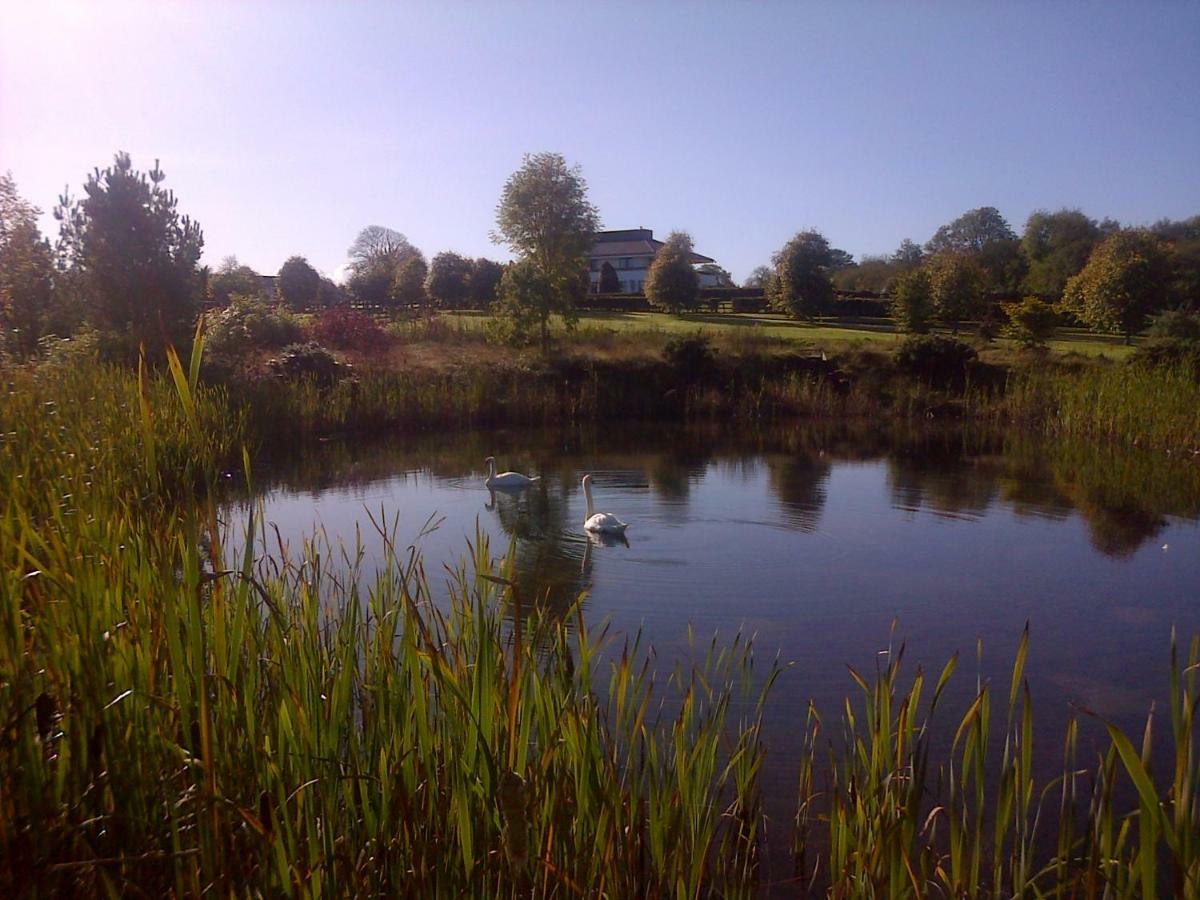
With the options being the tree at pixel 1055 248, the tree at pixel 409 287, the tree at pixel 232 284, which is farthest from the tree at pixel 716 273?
the tree at pixel 232 284

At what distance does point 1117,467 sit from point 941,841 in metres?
11.7

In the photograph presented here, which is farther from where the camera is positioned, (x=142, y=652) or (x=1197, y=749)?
(x=1197, y=749)

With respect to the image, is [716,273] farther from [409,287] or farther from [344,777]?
[344,777]

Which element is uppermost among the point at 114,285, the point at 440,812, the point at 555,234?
the point at 555,234

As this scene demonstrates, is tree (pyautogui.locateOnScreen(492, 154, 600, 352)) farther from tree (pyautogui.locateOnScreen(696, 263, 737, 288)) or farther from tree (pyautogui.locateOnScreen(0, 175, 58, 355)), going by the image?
tree (pyautogui.locateOnScreen(696, 263, 737, 288))

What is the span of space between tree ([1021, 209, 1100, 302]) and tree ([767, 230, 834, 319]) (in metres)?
9.19

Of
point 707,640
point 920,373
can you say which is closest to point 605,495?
point 707,640

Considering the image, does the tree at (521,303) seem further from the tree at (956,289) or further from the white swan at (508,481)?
the tree at (956,289)

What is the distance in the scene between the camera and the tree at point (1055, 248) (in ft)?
125

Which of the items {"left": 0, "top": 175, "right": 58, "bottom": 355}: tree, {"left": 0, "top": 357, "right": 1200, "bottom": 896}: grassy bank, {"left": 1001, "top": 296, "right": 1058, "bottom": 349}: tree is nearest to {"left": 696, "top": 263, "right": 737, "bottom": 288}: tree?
{"left": 1001, "top": 296, "right": 1058, "bottom": 349}: tree

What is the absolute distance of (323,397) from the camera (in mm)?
16703

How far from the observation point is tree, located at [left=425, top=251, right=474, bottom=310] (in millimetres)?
37281

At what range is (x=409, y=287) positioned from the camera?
1481 inches

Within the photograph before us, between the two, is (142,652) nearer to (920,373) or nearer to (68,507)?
(68,507)
